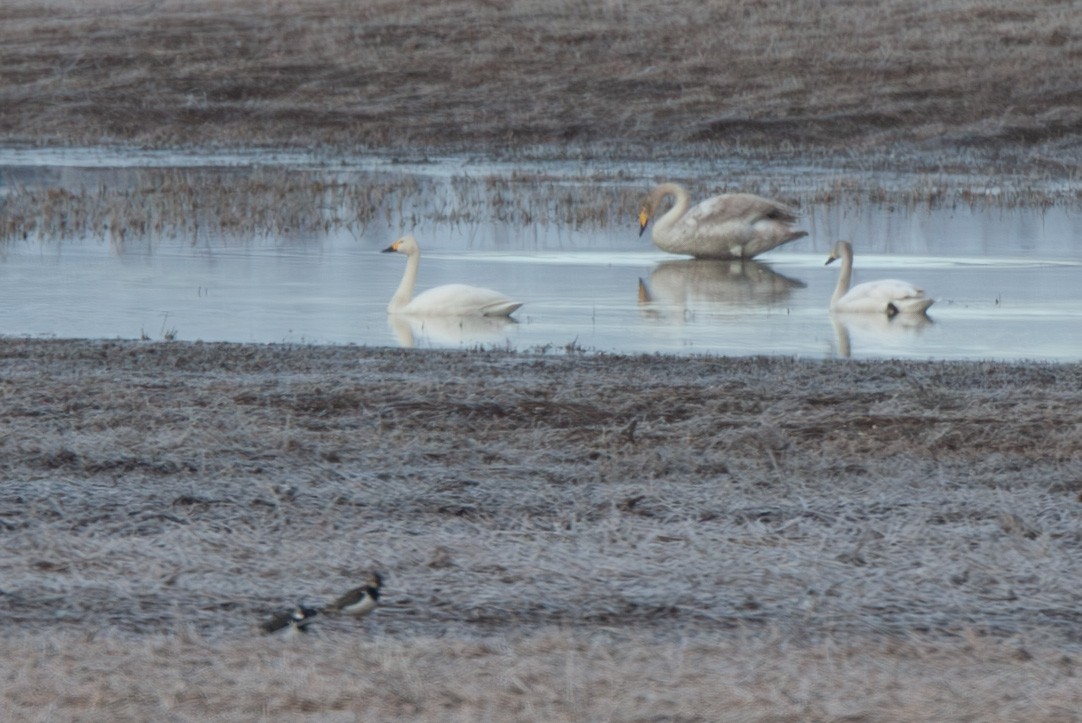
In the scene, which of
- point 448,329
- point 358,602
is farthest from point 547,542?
point 448,329

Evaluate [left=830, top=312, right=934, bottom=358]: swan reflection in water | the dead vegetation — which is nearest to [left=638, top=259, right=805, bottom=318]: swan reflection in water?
[left=830, top=312, right=934, bottom=358]: swan reflection in water

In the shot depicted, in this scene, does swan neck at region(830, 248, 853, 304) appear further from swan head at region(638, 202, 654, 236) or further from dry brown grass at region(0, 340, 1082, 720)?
swan head at region(638, 202, 654, 236)

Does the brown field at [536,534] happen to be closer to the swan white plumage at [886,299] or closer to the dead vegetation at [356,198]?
the swan white plumage at [886,299]

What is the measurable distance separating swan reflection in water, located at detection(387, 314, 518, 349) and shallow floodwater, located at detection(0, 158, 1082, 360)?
3 centimetres

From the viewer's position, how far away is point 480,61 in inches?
1693

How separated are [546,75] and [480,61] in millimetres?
2431

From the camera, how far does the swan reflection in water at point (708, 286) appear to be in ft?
45.6

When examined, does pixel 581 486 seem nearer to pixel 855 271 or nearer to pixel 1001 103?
pixel 855 271

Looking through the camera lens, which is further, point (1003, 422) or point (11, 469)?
point (1003, 422)

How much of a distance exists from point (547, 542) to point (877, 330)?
6648mm

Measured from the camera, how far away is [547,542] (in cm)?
606

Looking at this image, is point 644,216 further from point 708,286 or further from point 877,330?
point 877,330

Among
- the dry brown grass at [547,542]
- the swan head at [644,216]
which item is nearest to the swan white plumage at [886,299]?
the dry brown grass at [547,542]

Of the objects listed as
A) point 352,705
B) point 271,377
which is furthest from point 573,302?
point 352,705
